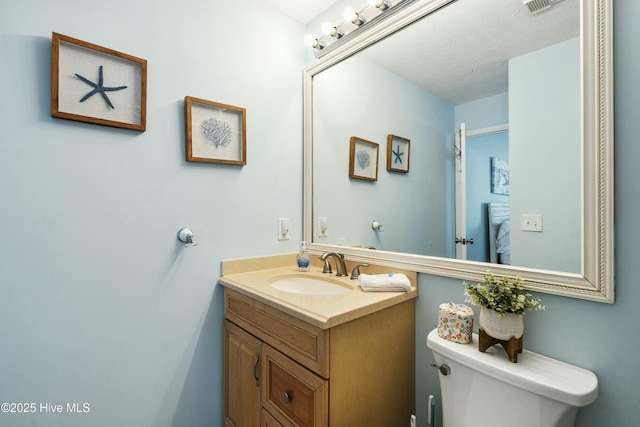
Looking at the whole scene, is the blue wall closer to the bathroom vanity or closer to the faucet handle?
the bathroom vanity

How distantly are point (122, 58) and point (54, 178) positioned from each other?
545 mm

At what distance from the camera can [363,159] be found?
158 cm

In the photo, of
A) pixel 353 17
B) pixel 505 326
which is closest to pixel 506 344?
pixel 505 326

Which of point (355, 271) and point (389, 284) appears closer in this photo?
point (389, 284)

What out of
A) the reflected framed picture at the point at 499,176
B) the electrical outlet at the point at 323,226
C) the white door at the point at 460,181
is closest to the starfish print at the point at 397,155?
the white door at the point at 460,181

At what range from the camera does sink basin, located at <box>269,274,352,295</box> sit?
1.44 meters

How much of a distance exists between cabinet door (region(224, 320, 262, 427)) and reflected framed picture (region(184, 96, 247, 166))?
0.82 metres

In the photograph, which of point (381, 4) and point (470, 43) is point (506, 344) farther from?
point (381, 4)

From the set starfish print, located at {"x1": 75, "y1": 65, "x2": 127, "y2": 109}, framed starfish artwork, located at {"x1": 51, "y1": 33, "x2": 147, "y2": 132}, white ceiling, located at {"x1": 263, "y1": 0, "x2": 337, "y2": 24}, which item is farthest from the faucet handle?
white ceiling, located at {"x1": 263, "y1": 0, "x2": 337, "y2": 24}

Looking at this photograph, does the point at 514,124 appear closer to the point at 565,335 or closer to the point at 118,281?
the point at 565,335

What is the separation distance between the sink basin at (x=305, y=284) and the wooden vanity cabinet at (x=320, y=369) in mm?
243

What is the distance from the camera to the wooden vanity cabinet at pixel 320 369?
936 millimetres

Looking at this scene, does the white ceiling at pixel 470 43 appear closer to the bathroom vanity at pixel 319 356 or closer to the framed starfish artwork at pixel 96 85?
the bathroom vanity at pixel 319 356

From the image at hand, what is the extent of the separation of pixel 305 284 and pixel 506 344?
36.2 inches
